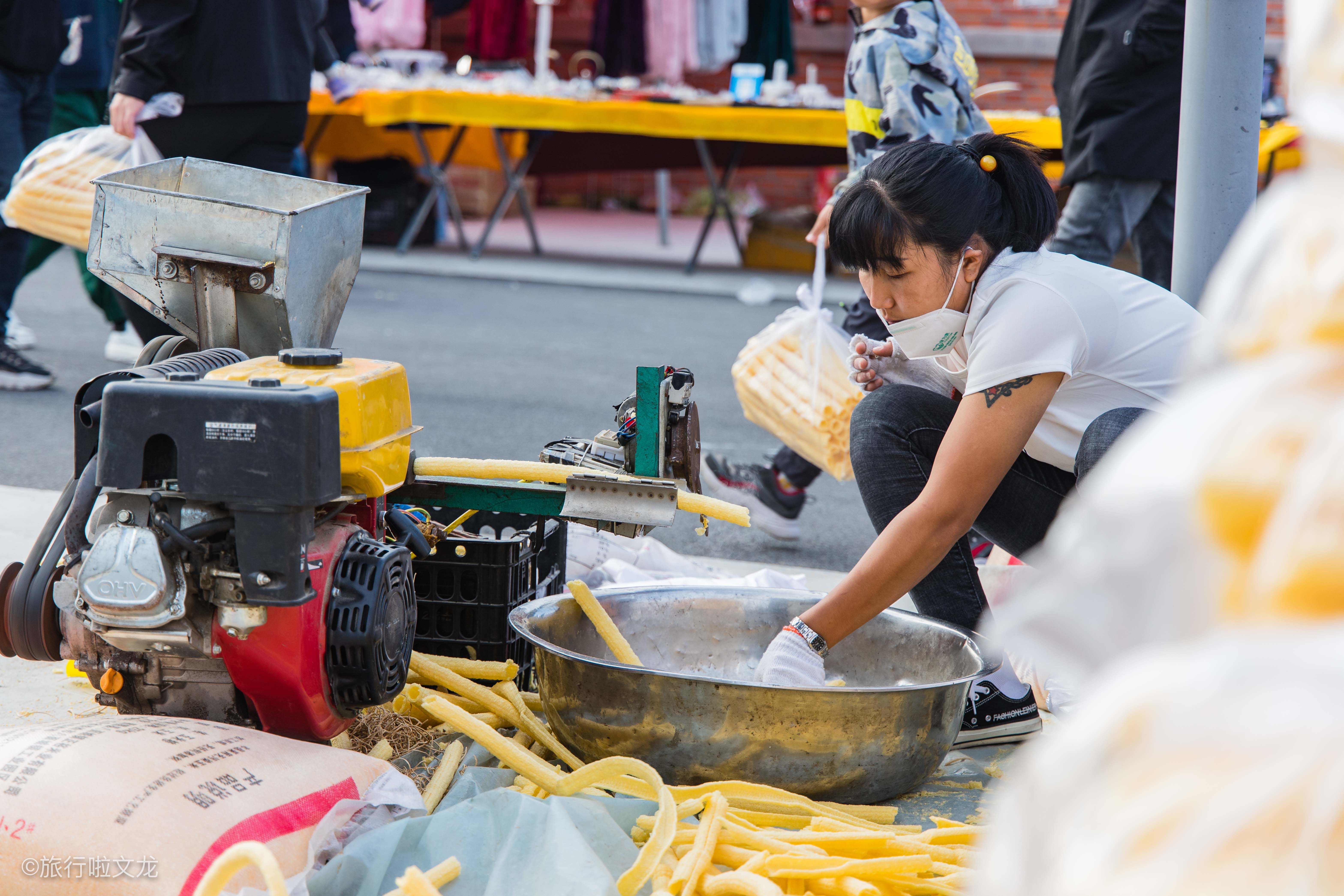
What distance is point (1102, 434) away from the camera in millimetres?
2113

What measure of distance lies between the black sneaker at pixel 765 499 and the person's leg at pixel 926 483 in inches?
50.2

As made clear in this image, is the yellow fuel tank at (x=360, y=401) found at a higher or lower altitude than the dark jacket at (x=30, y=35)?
lower

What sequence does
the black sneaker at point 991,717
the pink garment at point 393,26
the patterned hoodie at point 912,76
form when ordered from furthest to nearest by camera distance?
the pink garment at point 393,26 → the patterned hoodie at point 912,76 → the black sneaker at point 991,717

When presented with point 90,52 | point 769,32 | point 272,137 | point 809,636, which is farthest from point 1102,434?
point 769,32

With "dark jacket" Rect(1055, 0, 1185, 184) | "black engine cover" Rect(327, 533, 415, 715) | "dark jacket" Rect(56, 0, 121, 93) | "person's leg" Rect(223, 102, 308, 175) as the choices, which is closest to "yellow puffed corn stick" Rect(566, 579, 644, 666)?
"black engine cover" Rect(327, 533, 415, 715)

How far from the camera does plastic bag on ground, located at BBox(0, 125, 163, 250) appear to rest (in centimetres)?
379

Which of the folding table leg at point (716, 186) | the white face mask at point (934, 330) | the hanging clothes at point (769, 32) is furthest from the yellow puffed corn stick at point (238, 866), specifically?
the hanging clothes at point (769, 32)

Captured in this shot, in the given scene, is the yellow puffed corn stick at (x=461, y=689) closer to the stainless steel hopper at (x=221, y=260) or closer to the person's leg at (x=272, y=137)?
the stainless steel hopper at (x=221, y=260)

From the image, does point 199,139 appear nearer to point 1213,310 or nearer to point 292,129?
point 292,129

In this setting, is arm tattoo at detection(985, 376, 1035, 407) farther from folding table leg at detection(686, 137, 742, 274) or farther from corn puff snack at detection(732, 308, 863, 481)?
folding table leg at detection(686, 137, 742, 274)

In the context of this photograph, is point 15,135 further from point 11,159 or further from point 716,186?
point 716,186

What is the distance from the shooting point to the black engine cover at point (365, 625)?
1846 mm

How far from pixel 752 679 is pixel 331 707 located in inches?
26.8

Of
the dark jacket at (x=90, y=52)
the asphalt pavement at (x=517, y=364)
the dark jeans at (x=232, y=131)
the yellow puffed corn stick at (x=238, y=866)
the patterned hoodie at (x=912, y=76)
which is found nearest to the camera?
the yellow puffed corn stick at (x=238, y=866)
